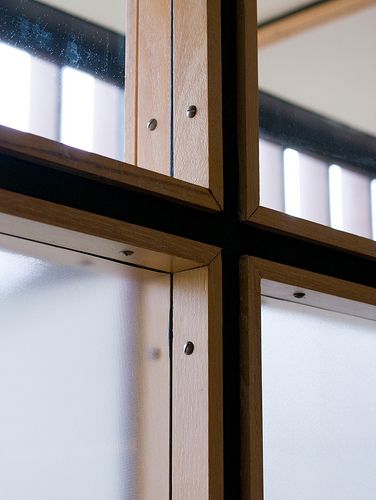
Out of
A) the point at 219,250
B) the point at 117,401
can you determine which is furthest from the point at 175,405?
the point at 219,250

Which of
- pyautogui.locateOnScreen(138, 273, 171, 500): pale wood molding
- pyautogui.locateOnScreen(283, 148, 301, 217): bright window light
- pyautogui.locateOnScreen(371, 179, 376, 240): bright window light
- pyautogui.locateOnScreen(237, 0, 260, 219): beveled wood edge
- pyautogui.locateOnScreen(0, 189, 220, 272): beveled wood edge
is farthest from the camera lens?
pyautogui.locateOnScreen(371, 179, 376, 240): bright window light

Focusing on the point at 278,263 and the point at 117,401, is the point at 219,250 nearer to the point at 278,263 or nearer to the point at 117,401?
the point at 278,263

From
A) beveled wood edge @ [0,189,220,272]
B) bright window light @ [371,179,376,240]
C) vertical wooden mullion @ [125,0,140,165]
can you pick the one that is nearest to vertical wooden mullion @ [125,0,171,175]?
vertical wooden mullion @ [125,0,140,165]

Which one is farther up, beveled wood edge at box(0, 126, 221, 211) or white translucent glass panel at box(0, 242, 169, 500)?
beveled wood edge at box(0, 126, 221, 211)

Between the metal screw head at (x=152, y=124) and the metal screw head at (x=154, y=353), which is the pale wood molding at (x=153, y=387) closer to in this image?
the metal screw head at (x=154, y=353)

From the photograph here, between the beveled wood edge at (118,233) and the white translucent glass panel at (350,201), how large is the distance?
0.34 m

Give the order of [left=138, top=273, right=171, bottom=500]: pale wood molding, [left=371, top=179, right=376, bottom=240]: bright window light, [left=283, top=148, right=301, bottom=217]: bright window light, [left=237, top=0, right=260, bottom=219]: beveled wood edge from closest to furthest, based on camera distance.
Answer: [left=138, top=273, right=171, bottom=500]: pale wood molding < [left=237, top=0, right=260, bottom=219]: beveled wood edge < [left=283, top=148, right=301, bottom=217]: bright window light < [left=371, top=179, right=376, bottom=240]: bright window light

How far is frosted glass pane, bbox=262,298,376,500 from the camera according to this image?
46.9 inches

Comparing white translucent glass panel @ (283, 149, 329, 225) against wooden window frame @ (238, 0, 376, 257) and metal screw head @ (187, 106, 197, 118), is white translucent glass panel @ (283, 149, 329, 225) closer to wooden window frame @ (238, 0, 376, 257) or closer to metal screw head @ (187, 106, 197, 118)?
wooden window frame @ (238, 0, 376, 257)

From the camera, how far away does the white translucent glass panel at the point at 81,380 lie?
0.96 metres

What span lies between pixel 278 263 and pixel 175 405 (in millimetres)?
229

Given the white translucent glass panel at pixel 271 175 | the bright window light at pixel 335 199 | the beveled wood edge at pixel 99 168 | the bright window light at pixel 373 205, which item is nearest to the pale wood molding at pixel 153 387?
the beveled wood edge at pixel 99 168

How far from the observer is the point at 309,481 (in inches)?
47.8

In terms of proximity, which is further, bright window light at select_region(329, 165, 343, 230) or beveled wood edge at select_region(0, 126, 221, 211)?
bright window light at select_region(329, 165, 343, 230)
